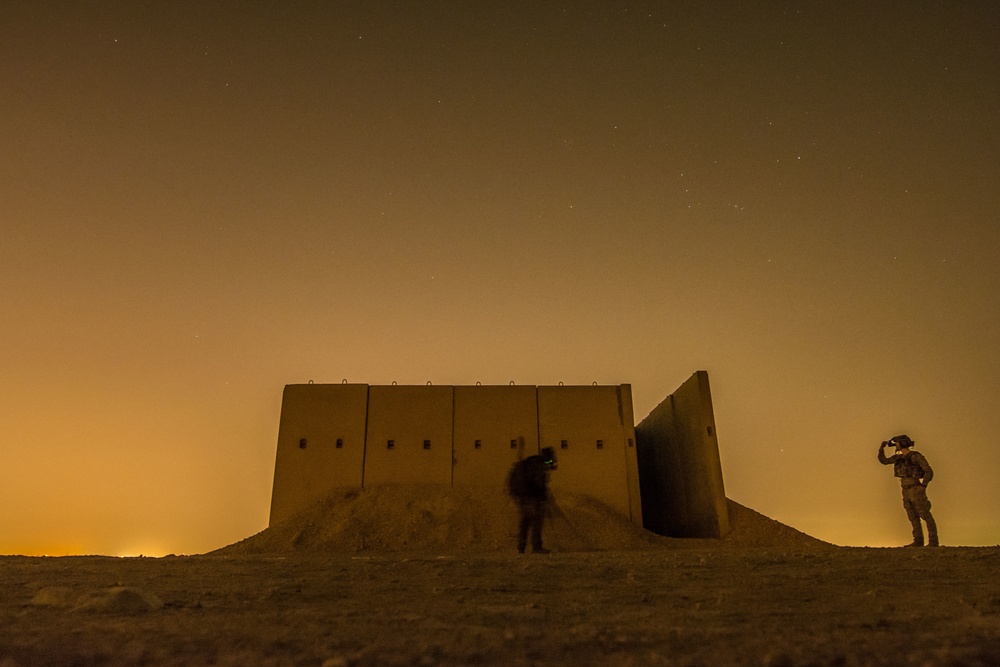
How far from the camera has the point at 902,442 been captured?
1361 centimetres

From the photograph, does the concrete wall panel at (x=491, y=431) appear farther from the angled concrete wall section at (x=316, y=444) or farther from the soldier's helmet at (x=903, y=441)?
the soldier's helmet at (x=903, y=441)

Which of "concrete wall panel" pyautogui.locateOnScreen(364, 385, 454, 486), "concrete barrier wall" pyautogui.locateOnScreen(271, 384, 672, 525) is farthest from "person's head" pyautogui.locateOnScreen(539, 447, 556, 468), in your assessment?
"concrete wall panel" pyautogui.locateOnScreen(364, 385, 454, 486)

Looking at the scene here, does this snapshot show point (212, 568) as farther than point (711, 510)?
No

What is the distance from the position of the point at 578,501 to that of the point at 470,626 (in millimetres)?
17690

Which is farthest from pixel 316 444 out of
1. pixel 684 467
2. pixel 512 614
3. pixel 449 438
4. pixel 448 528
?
pixel 512 614

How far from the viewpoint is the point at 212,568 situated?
6.71 meters

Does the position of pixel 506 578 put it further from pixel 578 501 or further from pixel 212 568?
pixel 578 501

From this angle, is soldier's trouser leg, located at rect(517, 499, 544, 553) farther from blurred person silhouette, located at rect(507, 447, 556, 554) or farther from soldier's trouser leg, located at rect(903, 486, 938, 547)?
soldier's trouser leg, located at rect(903, 486, 938, 547)

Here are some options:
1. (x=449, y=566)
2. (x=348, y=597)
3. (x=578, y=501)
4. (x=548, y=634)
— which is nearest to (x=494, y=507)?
(x=578, y=501)

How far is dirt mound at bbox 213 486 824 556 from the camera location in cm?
1825

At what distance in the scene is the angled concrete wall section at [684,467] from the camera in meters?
19.5

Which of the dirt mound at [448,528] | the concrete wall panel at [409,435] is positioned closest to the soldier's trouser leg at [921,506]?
the dirt mound at [448,528]

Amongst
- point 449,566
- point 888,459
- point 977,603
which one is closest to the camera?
point 977,603

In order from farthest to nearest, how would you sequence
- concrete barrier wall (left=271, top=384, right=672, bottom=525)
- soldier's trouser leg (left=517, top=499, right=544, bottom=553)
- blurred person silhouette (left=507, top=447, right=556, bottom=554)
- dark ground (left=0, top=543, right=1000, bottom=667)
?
concrete barrier wall (left=271, top=384, right=672, bottom=525) → soldier's trouser leg (left=517, top=499, right=544, bottom=553) → blurred person silhouette (left=507, top=447, right=556, bottom=554) → dark ground (left=0, top=543, right=1000, bottom=667)
